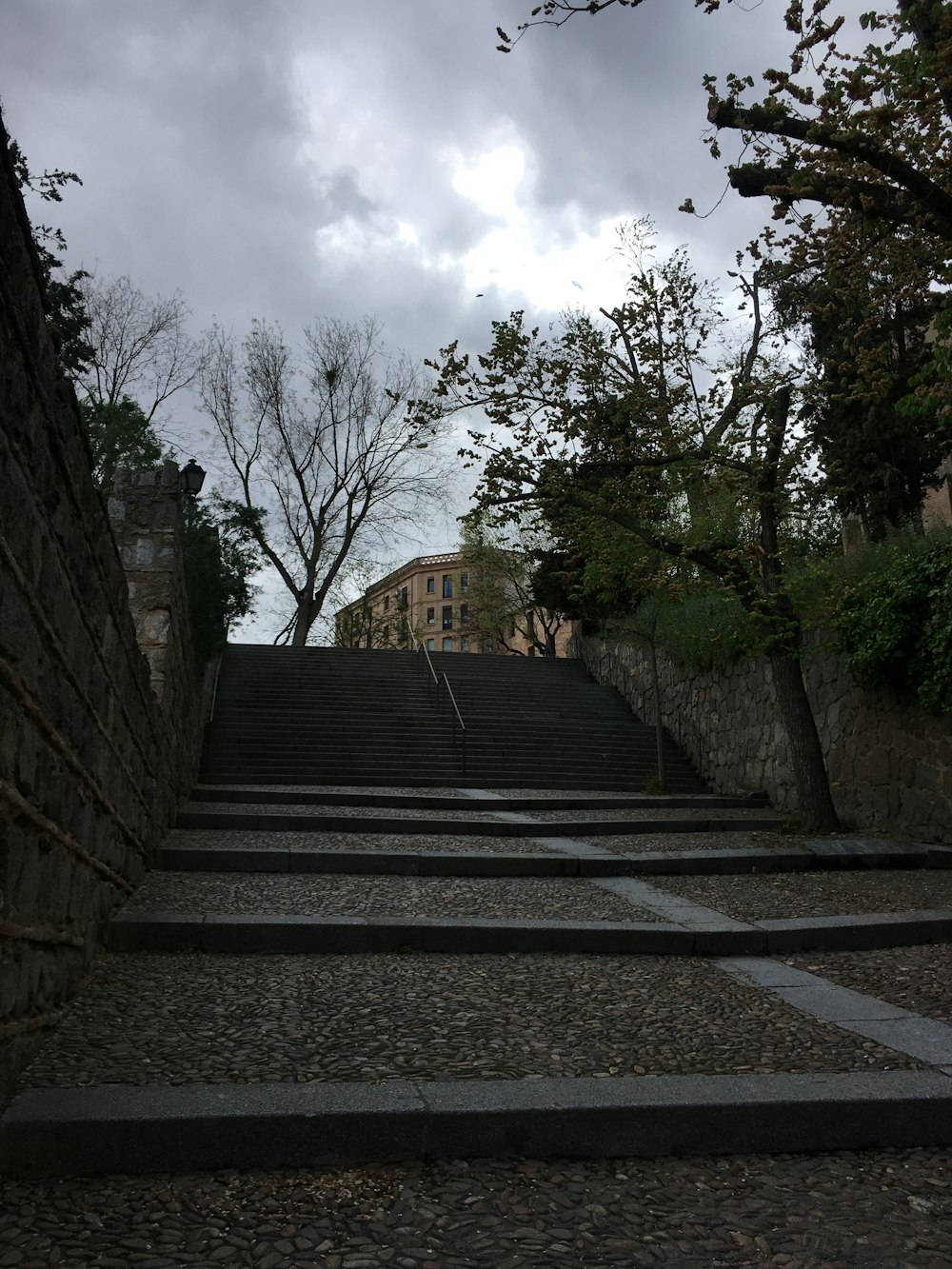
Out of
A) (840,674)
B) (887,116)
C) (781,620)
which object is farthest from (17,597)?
(840,674)

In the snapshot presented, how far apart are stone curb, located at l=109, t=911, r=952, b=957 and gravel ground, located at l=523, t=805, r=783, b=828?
452cm

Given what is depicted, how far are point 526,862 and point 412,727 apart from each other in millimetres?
8431

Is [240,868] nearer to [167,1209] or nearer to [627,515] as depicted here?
[167,1209]

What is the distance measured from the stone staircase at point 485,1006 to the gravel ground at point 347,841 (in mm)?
62

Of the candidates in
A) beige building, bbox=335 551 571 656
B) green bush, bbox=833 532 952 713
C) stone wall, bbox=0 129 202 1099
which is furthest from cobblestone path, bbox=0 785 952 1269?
beige building, bbox=335 551 571 656

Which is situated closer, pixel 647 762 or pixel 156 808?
pixel 156 808

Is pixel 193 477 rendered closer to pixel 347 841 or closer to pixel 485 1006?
pixel 347 841

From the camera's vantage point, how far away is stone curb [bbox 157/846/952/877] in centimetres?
670

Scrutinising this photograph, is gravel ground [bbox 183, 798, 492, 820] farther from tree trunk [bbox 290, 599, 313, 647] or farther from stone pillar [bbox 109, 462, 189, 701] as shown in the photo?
tree trunk [bbox 290, 599, 313, 647]

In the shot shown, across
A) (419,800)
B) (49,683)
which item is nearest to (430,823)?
(419,800)

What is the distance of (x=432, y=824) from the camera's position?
916 centimetres

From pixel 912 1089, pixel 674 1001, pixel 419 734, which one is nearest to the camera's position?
pixel 912 1089

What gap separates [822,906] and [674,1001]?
257 cm

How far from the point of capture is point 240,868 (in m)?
6.69
